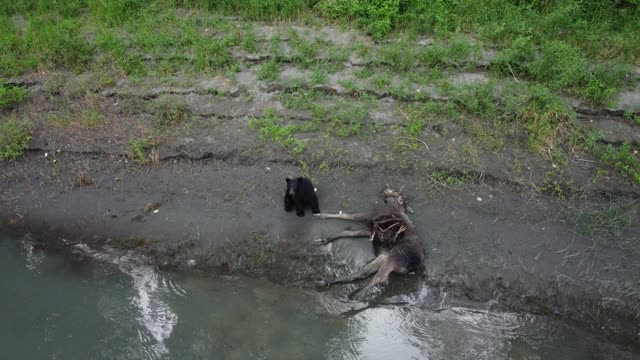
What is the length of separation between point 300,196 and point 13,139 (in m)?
4.69

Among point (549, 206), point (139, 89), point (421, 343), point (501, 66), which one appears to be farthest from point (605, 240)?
point (139, 89)

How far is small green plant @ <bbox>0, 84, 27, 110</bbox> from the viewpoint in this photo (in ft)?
26.3

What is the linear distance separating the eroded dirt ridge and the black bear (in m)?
0.18

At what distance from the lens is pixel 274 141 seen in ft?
23.7

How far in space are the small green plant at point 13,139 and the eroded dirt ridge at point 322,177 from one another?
0.47 feet

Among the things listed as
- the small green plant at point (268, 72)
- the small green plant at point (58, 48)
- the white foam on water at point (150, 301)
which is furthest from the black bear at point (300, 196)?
the small green plant at point (58, 48)

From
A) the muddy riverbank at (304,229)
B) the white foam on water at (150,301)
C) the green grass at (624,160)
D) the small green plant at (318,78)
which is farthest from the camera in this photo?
the small green plant at (318,78)

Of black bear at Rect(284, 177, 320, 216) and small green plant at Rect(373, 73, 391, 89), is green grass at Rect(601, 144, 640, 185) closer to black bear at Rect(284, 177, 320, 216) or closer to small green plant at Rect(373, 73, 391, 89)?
small green plant at Rect(373, 73, 391, 89)

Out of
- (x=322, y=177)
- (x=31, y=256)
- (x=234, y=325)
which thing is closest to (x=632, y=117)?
(x=322, y=177)

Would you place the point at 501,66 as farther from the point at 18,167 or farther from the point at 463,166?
the point at 18,167

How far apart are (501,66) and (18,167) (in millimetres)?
7618

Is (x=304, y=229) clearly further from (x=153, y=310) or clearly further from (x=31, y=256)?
(x=31, y=256)

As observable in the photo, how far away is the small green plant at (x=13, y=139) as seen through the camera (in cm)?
737

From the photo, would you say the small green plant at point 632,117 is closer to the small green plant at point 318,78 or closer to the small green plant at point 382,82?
the small green plant at point 382,82
